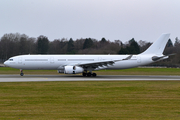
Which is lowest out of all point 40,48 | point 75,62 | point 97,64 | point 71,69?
point 71,69

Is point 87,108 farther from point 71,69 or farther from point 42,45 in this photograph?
point 42,45

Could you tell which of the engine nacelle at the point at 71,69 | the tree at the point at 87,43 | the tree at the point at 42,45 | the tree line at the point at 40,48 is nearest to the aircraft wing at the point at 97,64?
the engine nacelle at the point at 71,69

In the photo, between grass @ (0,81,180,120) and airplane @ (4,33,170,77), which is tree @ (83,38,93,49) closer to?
airplane @ (4,33,170,77)

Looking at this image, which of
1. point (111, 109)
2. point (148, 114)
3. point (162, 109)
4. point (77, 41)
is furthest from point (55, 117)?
point (77, 41)

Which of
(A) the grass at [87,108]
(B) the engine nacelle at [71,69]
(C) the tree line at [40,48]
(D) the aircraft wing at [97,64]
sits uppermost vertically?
(C) the tree line at [40,48]

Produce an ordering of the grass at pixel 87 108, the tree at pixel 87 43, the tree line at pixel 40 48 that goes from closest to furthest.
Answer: the grass at pixel 87 108 < the tree line at pixel 40 48 < the tree at pixel 87 43

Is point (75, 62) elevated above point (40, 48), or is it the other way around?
point (40, 48)

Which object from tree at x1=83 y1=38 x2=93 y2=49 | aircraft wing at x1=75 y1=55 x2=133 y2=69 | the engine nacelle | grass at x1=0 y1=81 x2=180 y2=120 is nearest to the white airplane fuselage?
aircraft wing at x1=75 y1=55 x2=133 y2=69

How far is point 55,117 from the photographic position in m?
10.3

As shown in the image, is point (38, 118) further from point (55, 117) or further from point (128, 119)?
point (128, 119)

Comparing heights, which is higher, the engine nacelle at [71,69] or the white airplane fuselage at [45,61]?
the white airplane fuselage at [45,61]

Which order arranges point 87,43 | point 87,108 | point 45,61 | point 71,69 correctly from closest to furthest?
point 87,108 < point 71,69 < point 45,61 < point 87,43

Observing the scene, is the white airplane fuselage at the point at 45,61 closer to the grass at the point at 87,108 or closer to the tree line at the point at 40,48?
the grass at the point at 87,108

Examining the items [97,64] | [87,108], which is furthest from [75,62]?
[87,108]
